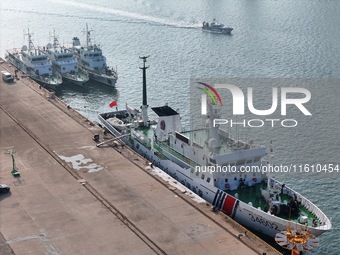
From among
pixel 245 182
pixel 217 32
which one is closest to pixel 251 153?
pixel 245 182

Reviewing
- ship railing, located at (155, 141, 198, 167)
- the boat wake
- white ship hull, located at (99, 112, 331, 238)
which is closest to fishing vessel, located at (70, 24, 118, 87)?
the boat wake

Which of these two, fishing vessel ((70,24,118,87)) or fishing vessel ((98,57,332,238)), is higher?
fishing vessel ((70,24,118,87))

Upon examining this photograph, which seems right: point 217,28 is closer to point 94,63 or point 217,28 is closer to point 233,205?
point 94,63

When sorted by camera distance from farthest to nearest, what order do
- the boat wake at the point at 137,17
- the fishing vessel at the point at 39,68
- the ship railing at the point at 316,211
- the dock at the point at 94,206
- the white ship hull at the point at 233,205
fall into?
the boat wake at the point at 137,17, the fishing vessel at the point at 39,68, the white ship hull at the point at 233,205, the ship railing at the point at 316,211, the dock at the point at 94,206

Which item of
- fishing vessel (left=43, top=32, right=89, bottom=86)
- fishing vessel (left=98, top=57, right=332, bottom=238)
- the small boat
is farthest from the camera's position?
the small boat

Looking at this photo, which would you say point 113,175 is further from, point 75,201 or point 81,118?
point 81,118

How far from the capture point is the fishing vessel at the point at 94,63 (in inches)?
4635

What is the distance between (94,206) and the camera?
59.6m

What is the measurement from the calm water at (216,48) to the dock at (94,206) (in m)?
12.5

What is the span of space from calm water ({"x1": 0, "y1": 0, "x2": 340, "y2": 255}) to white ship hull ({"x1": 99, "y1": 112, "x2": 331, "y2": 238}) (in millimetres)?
3940

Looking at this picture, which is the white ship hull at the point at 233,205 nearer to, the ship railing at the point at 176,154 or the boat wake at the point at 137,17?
the ship railing at the point at 176,154

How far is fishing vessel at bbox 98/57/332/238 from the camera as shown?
5816 centimetres

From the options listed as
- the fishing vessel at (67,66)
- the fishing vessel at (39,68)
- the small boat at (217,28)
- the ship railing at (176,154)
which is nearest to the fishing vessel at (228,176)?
the ship railing at (176,154)

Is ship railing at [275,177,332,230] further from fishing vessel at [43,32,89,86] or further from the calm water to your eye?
fishing vessel at [43,32,89,86]
